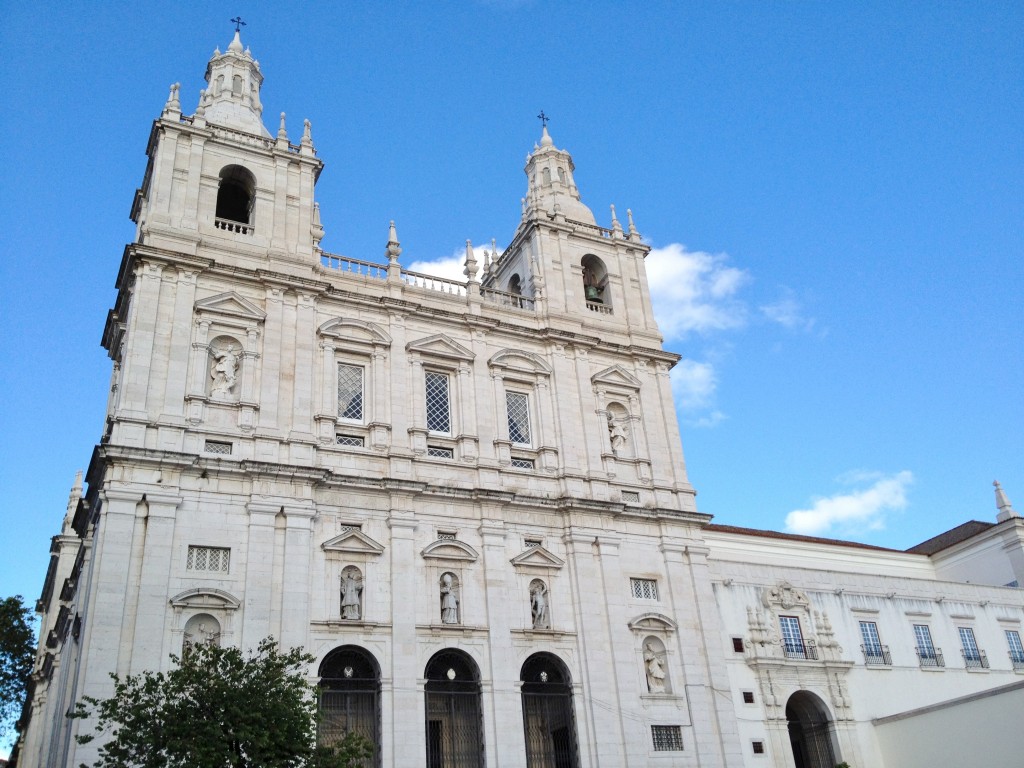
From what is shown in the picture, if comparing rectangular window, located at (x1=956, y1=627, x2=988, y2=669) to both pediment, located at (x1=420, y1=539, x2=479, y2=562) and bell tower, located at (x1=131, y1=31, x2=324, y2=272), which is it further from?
bell tower, located at (x1=131, y1=31, x2=324, y2=272)

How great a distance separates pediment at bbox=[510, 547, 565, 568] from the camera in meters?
27.5

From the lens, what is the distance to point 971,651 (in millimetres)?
35156

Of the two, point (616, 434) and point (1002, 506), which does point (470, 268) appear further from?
point (1002, 506)

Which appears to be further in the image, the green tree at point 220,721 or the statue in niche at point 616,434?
the statue in niche at point 616,434

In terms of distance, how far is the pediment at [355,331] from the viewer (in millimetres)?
28344

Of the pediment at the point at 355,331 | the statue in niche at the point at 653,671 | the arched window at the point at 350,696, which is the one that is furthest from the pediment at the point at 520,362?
the arched window at the point at 350,696

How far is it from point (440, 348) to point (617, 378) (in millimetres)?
6597

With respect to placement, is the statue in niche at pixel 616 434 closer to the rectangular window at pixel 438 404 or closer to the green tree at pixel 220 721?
the rectangular window at pixel 438 404

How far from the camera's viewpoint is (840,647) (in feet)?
105

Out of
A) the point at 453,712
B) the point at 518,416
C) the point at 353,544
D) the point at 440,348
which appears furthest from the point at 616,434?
the point at 453,712

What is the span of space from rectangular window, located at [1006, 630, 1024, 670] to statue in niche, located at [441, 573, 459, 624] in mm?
23343

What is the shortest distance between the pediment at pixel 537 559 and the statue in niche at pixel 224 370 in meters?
9.48

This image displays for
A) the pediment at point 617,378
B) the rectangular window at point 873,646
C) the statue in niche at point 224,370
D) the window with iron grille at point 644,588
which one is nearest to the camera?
the statue in niche at point 224,370

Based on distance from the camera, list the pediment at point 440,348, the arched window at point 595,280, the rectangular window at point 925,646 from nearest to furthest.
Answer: the pediment at point 440,348 < the rectangular window at point 925,646 < the arched window at point 595,280
